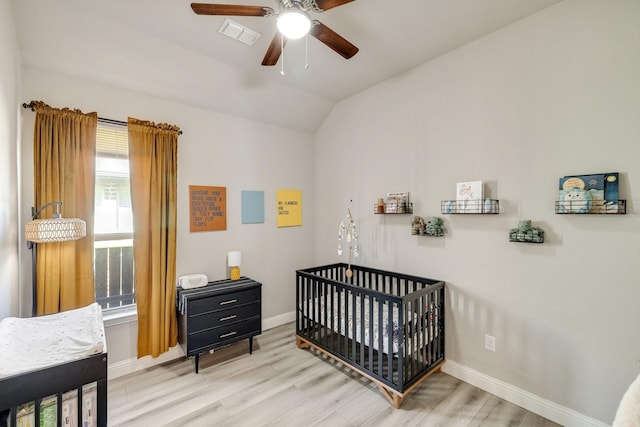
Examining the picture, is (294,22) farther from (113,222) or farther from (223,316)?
(223,316)

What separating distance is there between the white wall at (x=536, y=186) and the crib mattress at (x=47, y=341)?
2435 mm

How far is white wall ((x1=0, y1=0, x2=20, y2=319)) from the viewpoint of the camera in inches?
60.6

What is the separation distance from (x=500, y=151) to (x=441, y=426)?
1.99 metres

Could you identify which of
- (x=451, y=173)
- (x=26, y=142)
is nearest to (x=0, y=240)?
(x=26, y=142)

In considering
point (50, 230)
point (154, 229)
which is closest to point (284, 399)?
point (154, 229)

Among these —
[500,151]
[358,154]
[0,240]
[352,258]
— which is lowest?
[352,258]

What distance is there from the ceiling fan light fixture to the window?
5.91ft

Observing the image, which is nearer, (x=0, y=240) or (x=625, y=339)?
(x=0, y=240)

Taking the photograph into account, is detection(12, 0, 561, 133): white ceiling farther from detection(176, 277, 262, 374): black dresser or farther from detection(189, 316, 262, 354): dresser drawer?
detection(189, 316, 262, 354): dresser drawer

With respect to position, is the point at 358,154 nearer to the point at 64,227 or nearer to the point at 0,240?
the point at 64,227

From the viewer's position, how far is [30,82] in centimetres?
210

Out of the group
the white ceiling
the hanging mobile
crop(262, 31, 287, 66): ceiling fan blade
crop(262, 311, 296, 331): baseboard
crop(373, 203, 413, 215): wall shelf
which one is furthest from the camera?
crop(262, 311, 296, 331): baseboard

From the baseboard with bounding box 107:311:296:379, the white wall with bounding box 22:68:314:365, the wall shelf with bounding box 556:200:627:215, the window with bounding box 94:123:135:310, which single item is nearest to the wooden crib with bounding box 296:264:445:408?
the white wall with bounding box 22:68:314:365

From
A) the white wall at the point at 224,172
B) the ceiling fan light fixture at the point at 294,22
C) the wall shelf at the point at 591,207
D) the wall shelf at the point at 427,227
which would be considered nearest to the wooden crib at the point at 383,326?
the wall shelf at the point at 427,227
